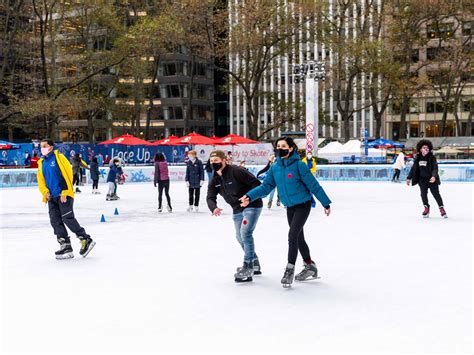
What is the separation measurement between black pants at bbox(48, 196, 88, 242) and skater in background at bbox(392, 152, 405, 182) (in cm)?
2025

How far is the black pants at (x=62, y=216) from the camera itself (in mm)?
8469

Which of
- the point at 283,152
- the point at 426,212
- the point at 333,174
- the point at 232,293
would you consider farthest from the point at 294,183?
the point at 333,174

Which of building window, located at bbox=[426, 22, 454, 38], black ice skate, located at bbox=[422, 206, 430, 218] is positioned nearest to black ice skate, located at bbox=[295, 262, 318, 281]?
black ice skate, located at bbox=[422, 206, 430, 218]

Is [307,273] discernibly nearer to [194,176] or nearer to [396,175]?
[194,176]

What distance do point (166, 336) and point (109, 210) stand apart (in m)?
11.9

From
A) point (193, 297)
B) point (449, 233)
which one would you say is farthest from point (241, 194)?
point (449, 233)

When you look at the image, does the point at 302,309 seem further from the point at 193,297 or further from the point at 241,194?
the point at 241,194

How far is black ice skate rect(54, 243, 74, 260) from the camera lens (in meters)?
8.54

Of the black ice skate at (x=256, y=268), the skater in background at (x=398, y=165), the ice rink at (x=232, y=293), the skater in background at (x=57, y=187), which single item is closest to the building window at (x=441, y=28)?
the skater in background at (x=398, y=165)

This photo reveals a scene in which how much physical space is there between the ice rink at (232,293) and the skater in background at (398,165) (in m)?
14.9

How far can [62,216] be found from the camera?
848 centimetres

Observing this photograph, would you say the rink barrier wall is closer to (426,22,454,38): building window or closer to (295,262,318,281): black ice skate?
(295,262,318,281): black ice skate

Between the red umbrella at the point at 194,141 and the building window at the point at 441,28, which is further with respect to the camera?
the building window at the point at 441,28

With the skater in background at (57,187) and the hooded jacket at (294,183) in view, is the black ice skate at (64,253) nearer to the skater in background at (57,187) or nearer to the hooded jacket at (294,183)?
the skater in background at (57,187)
